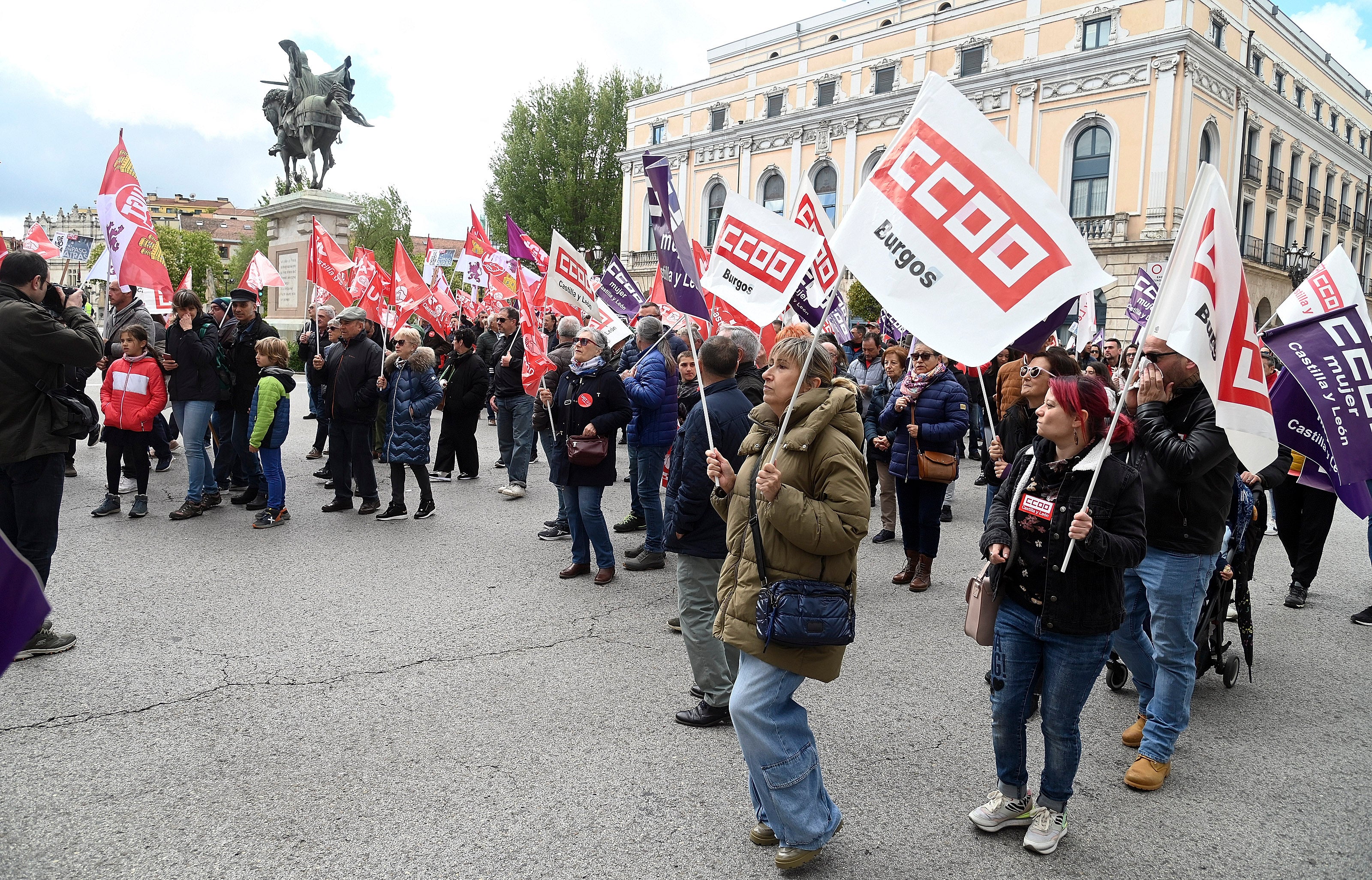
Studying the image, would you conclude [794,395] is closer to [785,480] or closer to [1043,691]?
[785,480]

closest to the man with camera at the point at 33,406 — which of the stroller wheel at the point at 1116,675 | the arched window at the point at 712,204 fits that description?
the stroller wheel at the point at 1116,675

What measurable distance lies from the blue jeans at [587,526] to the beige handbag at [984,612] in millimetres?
3603

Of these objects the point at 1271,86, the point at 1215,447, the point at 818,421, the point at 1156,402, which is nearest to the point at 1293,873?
the point at 1215,447

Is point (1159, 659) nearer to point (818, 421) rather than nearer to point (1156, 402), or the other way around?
point (1156, 402)

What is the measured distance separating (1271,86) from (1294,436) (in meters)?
41.8

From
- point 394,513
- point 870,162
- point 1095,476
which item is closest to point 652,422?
point 394,513

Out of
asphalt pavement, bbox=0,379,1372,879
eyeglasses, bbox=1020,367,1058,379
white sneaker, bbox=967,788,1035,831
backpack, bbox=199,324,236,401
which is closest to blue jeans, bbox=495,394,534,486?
backpack, bbox=199,324,236,401

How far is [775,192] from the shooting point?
145 ft

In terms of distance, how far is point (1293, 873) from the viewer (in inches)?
128

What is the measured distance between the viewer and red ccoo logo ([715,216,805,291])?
489cm

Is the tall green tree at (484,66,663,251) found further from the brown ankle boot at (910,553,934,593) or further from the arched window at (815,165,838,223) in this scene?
the brown ankle boot at (910,553,934,593)

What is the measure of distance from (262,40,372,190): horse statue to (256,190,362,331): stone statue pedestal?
1.12 metres

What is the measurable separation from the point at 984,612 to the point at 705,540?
1.49 m

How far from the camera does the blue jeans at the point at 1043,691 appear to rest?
3262mm
